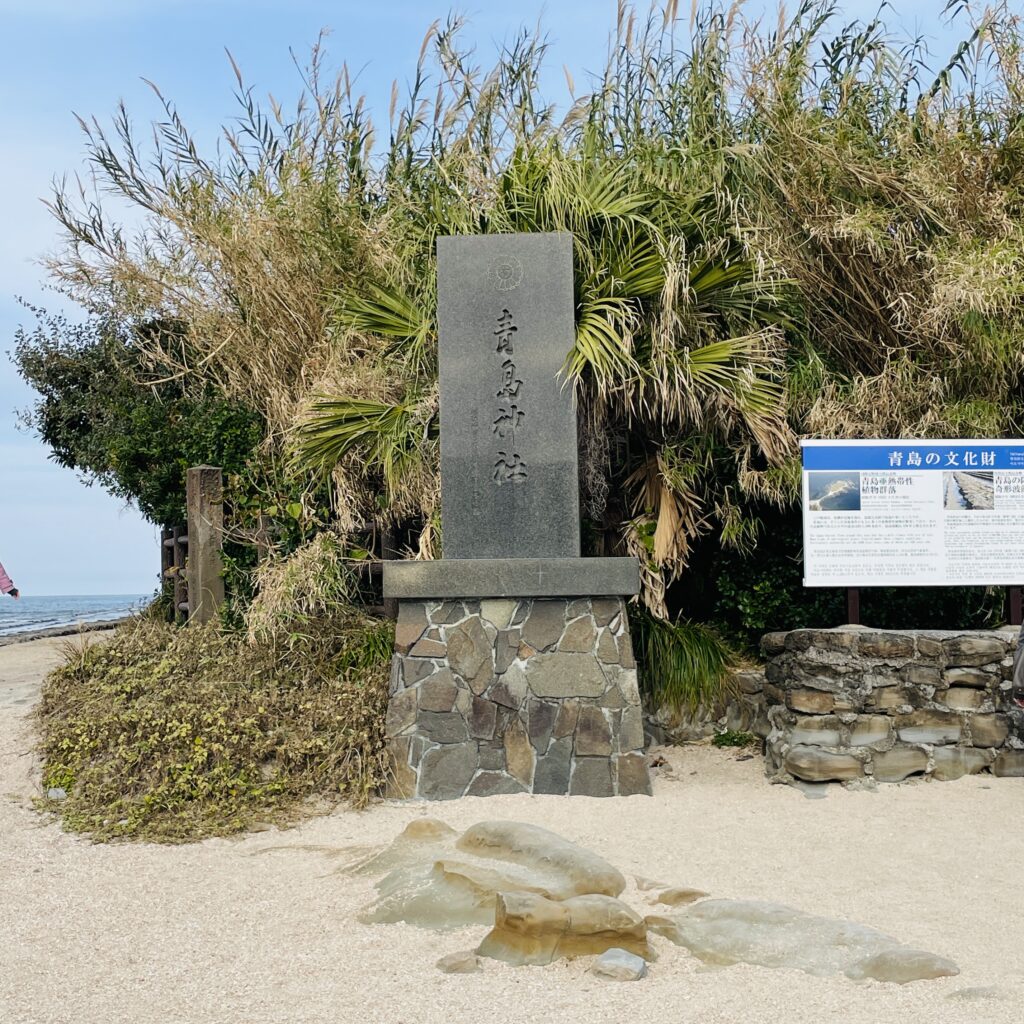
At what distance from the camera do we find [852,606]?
7.49 m

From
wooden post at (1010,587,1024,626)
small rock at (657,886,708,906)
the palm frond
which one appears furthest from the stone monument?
wooden post at (1010,587,1024,626)

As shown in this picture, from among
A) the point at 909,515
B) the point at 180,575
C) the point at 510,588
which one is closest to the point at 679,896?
the point at 510,588

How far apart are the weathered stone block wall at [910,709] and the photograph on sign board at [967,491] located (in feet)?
2.74

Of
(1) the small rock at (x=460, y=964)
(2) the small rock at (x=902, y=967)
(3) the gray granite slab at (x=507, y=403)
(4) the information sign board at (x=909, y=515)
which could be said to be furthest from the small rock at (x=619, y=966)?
(4) the information sign board at (x=909, y=515)

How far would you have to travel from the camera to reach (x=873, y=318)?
8.39 m

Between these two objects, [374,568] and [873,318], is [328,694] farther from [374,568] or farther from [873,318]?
[873,318]

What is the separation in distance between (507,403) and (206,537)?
3.30 m

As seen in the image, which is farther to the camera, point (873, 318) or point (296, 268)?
point (296, 268)

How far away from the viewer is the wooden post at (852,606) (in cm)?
748

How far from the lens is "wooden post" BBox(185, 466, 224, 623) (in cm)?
921

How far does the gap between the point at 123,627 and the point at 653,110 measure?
6132 mm

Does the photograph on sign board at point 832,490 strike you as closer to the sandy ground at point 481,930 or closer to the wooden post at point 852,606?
the wooden post at point 852,606

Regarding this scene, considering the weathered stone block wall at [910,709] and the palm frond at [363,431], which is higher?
the palm frond at [363,431]

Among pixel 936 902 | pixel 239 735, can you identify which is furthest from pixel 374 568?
pixel 936 902
